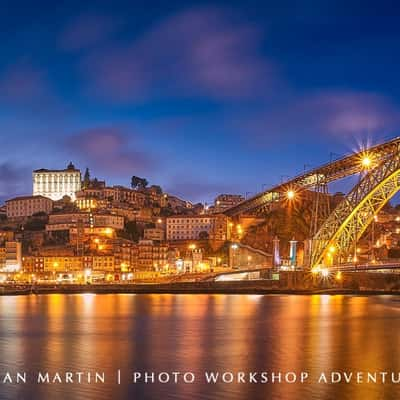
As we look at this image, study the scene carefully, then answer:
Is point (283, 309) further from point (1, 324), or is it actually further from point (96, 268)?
point (96, 268)

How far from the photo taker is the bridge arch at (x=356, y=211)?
41.1 meters

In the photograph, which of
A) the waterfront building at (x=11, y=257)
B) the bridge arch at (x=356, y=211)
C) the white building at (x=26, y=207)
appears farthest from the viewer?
the white building at (x=26, y=207)

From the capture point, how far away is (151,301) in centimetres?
4647

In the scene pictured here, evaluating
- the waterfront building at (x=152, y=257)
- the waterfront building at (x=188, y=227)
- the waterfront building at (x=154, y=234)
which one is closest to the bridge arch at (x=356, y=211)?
the waterfront building at (x=152, y=257)

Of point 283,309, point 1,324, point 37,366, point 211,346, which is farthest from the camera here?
point 283,309

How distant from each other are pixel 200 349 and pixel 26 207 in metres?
81.4

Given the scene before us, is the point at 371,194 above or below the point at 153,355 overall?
above

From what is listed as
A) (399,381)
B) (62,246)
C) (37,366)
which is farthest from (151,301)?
(62,246)

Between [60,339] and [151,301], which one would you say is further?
[151,301]

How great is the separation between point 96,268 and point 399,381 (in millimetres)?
58886

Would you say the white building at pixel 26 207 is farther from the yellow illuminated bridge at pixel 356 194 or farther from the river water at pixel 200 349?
the river water at pixel 200 349

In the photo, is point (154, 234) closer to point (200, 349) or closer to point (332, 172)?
point (332, 172)

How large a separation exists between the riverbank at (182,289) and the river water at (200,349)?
10763 mm

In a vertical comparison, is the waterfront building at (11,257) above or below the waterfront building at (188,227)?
below
